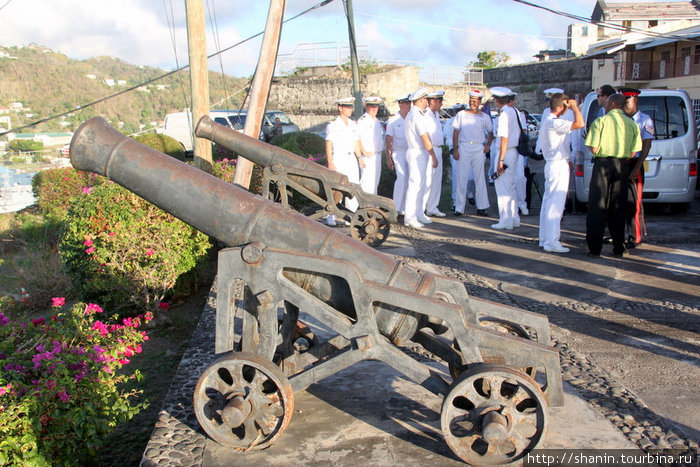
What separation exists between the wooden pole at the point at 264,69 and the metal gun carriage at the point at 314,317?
505 cm

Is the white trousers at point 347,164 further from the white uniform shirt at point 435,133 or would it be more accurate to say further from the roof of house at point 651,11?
the roof of house at point 651,11

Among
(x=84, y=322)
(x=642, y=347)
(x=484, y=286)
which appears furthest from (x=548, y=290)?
(x=84, y=322)

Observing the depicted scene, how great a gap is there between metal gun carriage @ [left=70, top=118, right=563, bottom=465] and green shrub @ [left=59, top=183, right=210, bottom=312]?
289 centimetres

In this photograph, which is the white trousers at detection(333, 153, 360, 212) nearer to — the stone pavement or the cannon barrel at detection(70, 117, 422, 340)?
the stone pavement

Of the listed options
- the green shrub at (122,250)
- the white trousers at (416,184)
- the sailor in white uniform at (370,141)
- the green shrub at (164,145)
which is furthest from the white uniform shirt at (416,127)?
the green shrub at (164,145)

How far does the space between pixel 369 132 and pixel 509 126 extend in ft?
6.94

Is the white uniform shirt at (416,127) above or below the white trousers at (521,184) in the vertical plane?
above

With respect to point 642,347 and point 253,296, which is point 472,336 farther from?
point 642,347

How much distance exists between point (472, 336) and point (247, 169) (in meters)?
5.77

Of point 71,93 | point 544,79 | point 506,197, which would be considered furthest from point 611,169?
point 71,93

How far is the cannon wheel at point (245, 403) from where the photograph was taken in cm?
327

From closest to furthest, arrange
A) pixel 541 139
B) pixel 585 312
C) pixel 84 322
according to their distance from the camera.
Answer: pixel 84 322, pixel 585 312, pixel 541 139

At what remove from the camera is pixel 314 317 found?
3455mm

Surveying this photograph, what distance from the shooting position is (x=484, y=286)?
6.53m
